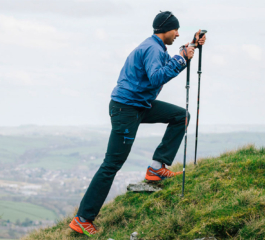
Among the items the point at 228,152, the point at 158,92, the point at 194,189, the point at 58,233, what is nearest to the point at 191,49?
the point at 158,92

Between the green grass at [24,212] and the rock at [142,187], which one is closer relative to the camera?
the rock at [142,187]

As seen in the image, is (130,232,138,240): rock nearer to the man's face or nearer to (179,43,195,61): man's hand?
(179,43,195,61): man's hand

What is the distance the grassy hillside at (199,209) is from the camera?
5145mm

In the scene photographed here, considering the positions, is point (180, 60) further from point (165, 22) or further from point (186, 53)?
point (165, 22)

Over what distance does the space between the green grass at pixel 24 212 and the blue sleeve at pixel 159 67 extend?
76.1 meters

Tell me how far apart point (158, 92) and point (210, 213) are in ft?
8.03

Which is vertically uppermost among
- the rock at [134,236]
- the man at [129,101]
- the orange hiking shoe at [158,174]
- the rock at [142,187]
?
the man at [129,101]

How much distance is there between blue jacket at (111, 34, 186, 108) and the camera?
567 centimetres

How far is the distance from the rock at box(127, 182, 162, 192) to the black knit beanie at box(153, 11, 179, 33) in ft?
11.1

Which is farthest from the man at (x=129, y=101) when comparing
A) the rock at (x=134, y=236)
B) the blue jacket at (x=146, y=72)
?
the rock at (x=134, y=236)

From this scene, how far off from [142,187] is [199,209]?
2.28 meters

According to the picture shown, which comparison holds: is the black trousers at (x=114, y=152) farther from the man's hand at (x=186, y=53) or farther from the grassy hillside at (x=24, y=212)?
the grassy hillside at (x=24, y=212)

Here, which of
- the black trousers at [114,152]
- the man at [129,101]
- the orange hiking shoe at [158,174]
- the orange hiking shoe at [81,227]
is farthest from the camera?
the orange hiking shoe at [158,174]

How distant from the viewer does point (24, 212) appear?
8631cm
